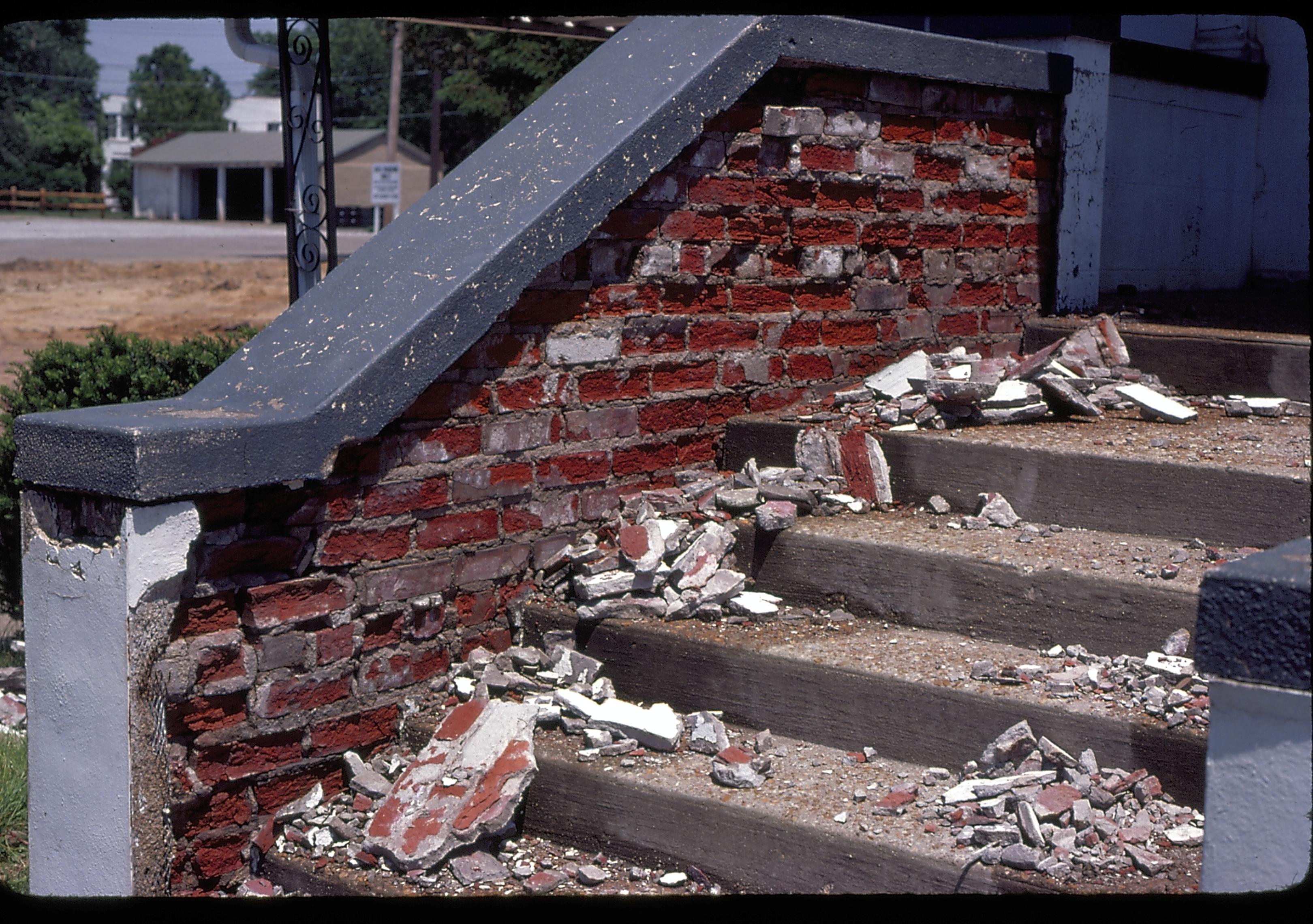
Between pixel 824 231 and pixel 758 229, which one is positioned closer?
pixel 758 229

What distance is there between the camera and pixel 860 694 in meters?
2.91

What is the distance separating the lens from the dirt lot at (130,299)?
16875mm

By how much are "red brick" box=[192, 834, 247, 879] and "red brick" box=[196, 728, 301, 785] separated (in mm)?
138

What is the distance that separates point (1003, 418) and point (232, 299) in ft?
62.8

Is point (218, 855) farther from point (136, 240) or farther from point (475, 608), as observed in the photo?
point (136, 240)

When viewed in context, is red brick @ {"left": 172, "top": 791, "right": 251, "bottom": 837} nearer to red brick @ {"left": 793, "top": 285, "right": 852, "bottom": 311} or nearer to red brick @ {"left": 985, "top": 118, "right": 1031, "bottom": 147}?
red brick @ {"left": 793, "top": 285, "right": 852, "bottom": 311}

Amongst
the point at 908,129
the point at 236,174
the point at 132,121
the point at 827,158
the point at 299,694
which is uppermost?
the point at 132,121

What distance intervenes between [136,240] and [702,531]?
38.8 m

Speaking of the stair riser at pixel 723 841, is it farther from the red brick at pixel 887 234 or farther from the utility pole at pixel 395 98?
the utility pole at pixel 395 98

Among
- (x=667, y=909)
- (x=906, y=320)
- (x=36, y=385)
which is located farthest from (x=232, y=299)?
(x=667, y=909)

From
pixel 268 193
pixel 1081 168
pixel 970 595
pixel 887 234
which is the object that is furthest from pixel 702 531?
pixel 268 193

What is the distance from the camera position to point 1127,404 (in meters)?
4.03

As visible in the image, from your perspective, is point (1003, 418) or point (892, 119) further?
point (892, 119)

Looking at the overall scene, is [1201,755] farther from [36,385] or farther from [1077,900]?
[36,385]
